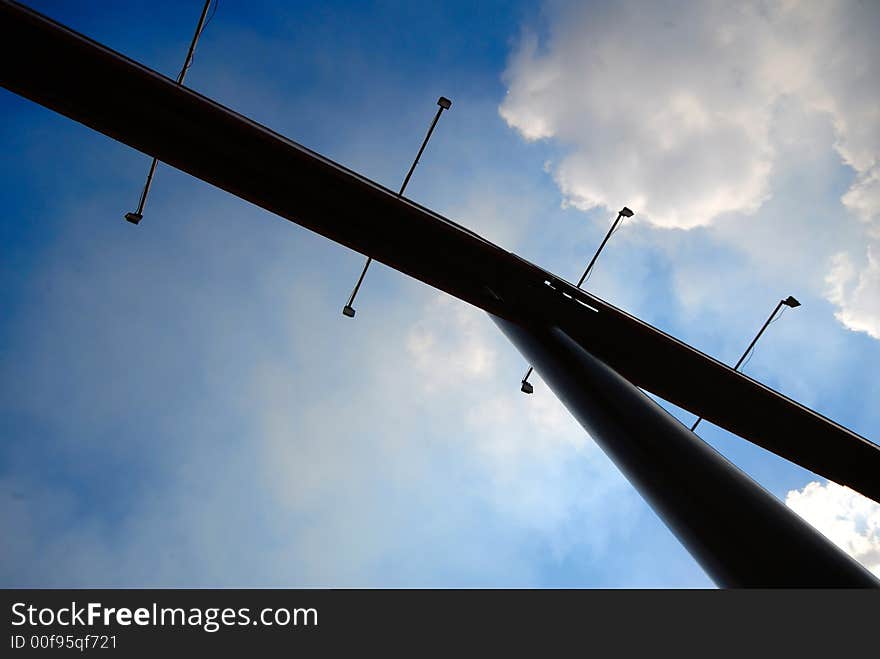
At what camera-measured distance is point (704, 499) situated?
4.64 metres

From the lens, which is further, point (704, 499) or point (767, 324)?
point (767, 324)

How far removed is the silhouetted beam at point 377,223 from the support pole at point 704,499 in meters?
2.69

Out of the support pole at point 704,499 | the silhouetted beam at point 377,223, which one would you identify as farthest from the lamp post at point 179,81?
the support pole at point 704,499

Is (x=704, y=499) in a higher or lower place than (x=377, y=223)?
lower

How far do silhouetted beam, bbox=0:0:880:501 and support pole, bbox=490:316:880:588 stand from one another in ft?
8.84

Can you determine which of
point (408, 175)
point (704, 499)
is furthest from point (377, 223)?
point (704, 499)

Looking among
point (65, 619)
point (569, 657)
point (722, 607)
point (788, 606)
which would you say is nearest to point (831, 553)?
point (788, 606)

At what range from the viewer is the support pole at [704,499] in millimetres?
3871

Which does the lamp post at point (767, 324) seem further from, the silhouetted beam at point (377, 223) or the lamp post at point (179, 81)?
the lamp post at point (179, 81)

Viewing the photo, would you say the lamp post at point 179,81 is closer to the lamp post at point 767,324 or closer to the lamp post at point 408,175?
the lamp post at point 408,175

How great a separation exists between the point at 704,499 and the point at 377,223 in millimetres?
6427

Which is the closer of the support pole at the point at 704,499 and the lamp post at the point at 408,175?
the support pole at the point at 704,499

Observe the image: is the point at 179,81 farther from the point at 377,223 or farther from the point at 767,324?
the point at 767,324

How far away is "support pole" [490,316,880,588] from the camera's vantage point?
3.87 meters
